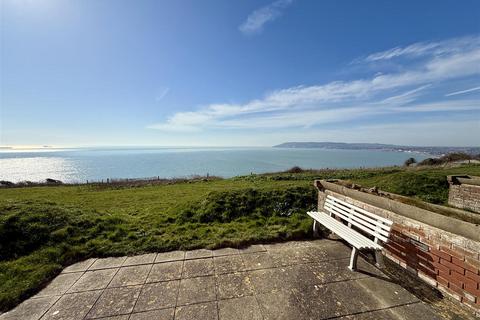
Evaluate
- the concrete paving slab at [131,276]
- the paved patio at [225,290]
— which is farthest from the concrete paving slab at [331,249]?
the concrete paving slab at [131,276]

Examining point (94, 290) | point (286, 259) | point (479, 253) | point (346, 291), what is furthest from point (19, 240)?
point (479, 253)

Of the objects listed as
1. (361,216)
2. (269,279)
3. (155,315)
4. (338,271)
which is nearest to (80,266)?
(155,315)

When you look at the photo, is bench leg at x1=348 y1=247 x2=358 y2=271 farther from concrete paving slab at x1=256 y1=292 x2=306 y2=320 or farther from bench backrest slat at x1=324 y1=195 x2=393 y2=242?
concrete paving slab at x1=256 y1=292 x2=306 y2=320

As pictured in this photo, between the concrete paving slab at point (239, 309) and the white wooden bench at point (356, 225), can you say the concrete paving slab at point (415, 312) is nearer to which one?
the white wooden bench at point (356, 225)

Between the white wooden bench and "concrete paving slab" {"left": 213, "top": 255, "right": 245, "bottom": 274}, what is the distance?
1810mm

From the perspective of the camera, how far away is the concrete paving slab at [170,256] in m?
4.03

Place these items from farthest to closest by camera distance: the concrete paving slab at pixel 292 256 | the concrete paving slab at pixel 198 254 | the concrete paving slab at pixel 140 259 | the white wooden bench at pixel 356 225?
the concrete paving slab at pixel 198 254, the concrete paving slab at pixel 140 259, the concrete paving slab at pixel 292 256, the white wooden bench at pixel 356 225

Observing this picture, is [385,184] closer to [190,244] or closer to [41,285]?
[190,244]

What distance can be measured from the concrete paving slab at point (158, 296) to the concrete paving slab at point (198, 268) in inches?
10.7

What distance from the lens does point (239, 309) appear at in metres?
2.72

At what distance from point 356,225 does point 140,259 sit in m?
4.14

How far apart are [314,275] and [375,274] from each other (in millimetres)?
959

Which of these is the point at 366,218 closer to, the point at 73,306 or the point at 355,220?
the point at 355,220

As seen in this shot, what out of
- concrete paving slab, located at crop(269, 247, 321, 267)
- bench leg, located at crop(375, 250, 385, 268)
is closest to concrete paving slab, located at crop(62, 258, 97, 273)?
concrete paving slab, located at crop(269, 247, 321, 267)
